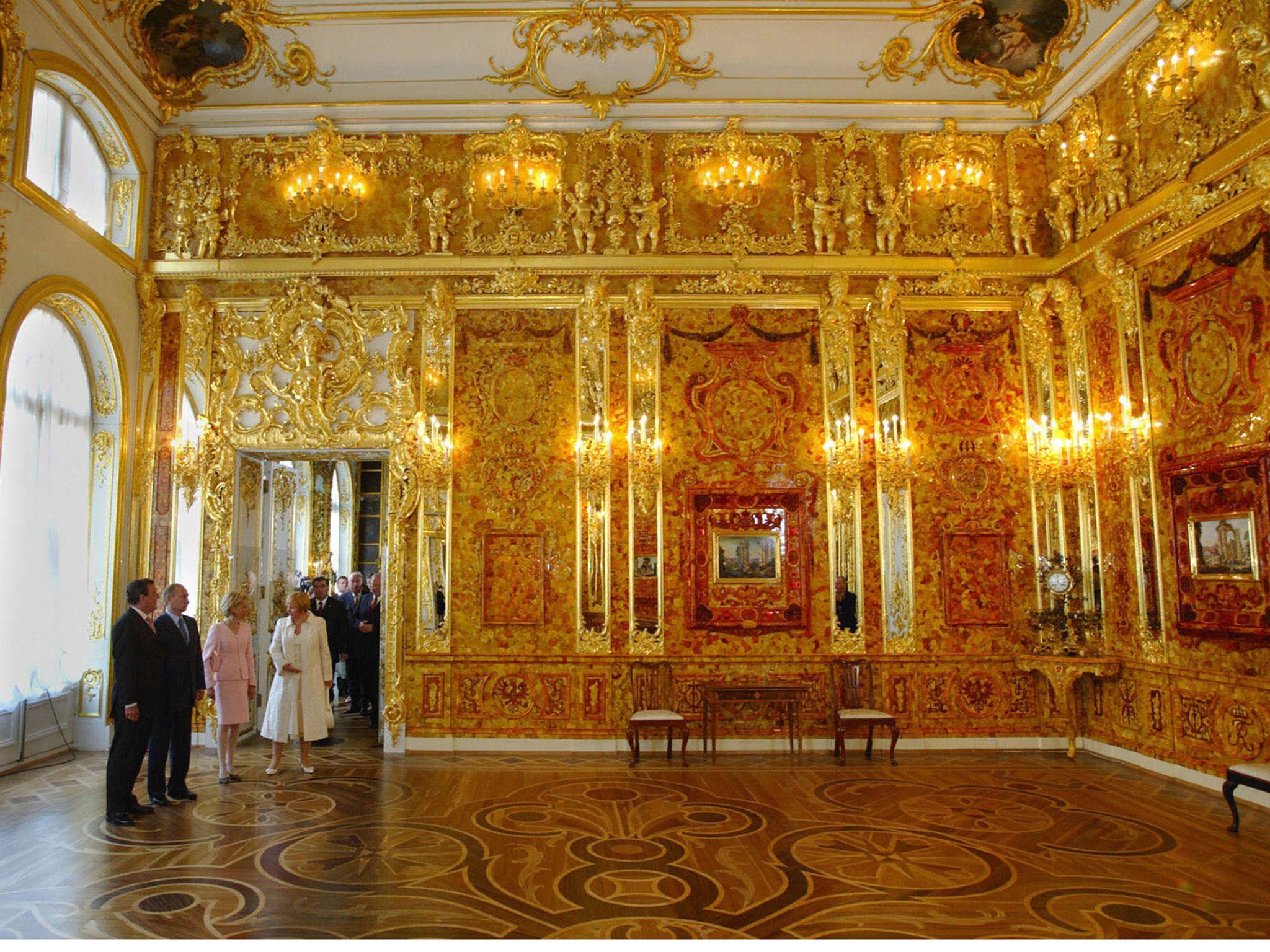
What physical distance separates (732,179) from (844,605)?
4681mm

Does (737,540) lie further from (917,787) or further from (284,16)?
(284,16)

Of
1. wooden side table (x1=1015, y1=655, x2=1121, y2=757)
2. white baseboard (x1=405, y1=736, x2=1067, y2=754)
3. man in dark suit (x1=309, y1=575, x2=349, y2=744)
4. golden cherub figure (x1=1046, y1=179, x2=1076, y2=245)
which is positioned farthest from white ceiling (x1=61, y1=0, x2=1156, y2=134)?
white baseboard (x1=405, y1=736, x2=1067, y2=754)

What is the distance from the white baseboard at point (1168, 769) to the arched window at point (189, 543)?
937 centimetres

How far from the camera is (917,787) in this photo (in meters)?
6.97

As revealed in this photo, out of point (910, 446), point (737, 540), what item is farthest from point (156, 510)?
point (910, 446)

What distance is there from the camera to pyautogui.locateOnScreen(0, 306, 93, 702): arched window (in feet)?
24.2

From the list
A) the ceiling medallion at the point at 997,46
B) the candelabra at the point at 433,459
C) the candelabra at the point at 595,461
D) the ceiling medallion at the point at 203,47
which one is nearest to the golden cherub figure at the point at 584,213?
the candelabra at the point at 595,461

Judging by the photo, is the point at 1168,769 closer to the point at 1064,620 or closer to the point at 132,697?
the point at 1064,620

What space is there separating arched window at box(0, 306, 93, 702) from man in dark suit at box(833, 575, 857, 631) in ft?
24.7

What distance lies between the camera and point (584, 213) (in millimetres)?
9086

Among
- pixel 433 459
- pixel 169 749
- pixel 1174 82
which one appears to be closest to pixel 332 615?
pixel 433 459

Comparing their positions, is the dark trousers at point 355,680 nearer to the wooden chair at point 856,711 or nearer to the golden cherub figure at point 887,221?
the wooden chair at point 856,711

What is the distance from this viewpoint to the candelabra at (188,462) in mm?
8883

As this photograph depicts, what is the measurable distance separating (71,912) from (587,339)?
6.48 metres
